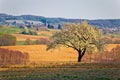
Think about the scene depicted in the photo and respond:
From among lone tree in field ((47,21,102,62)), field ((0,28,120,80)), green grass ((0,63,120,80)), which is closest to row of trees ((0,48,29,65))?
lone tree in field ((47,21,102,62))

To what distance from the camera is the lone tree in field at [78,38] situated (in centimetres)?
6912

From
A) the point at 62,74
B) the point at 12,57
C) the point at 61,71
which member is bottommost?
the point at 12,57

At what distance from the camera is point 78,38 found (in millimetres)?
69188

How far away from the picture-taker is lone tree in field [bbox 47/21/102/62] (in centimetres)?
6912

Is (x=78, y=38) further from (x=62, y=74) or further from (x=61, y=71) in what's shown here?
(x=62, y=74)

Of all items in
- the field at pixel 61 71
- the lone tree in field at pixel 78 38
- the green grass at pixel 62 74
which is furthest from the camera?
the lone tree in field at pixel 78 38

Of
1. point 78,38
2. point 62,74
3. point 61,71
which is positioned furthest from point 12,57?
point 62,74

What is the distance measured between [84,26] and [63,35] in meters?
4.50

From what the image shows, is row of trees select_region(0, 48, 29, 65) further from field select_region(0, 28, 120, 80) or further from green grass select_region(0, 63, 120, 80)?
green grass select_region(0, 63, 120, 80)

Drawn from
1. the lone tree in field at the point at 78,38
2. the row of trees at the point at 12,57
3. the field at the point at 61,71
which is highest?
the lone tree in field at the point at 78,38

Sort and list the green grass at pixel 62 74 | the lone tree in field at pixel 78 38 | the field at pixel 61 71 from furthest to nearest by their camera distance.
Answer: the lone tree in field at pixel 78 38, the field at pixel 61 71, the green grass at pixel 62 74

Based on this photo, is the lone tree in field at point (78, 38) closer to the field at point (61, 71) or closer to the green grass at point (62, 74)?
the field at point (61, 71)

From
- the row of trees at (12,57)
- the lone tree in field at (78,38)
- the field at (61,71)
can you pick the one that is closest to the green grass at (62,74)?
the field at (61,71)

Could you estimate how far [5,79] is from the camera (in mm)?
33219
